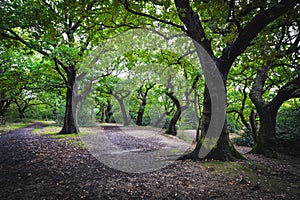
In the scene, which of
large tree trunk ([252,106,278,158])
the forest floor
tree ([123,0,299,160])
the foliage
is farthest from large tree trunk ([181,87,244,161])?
the foliage

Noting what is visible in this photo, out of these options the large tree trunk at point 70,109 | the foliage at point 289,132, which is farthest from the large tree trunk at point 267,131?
the large tree trunk at point 70,109

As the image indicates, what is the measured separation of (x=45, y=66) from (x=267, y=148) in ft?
37.9

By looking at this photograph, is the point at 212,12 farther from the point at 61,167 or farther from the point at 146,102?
the point at 146,102

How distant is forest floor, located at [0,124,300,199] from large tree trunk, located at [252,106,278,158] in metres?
2.62

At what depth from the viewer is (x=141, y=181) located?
399 cm

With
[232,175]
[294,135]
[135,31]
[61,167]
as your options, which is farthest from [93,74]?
[294,135]

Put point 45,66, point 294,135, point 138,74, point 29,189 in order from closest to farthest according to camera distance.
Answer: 1. point 29,189
2. point 294,135
3. point 45,66
4. point 138,74

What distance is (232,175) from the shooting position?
430cm

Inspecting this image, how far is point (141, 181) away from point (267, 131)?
589 centimetres

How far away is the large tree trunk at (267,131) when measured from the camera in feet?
23.5

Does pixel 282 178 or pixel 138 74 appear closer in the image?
pixel 282 178

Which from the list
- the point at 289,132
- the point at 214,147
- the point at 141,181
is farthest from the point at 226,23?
the point at 289,132

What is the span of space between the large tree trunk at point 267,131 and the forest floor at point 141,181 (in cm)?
262

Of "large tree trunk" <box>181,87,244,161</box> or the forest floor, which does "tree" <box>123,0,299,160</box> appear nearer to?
"large tree trunk" <box>181,87,244,161</box>
